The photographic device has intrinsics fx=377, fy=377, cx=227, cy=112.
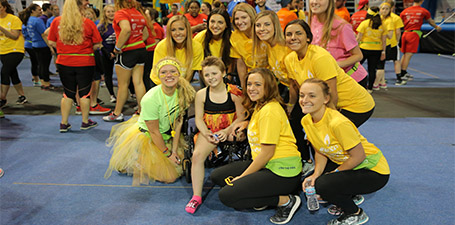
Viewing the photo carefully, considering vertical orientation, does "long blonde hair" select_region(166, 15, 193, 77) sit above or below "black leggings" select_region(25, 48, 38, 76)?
above

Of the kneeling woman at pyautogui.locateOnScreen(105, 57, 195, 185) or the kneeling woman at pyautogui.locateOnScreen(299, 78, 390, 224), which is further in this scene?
the kneeling woman at pyautogui.locateOnScreen(105, 57, 195, 185)

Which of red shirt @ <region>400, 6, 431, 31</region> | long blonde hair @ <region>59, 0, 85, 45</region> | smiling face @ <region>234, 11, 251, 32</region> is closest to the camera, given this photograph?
smiling face @ <region>234, 11, 251, 32</region>

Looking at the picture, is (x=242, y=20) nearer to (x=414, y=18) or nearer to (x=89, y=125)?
(x=89, y=125)

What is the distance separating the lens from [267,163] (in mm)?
2533

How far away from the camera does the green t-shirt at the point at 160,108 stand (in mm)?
2980

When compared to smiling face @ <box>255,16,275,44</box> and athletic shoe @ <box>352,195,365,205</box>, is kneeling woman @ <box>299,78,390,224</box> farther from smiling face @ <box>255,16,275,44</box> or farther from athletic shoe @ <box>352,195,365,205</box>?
smiling face @ <box>255,16,275,44</box>

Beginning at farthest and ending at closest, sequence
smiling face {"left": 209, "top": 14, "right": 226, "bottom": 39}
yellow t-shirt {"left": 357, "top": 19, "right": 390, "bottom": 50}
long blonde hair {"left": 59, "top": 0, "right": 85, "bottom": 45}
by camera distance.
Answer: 1. yellow t-shirt {"left": 357, "top": 19, "right": 390, "bottom": 50}
2. long blonde hair {"left": 59, "top": 0, "right": 85, "bottom": 45}
3. smiling face {"left": 209, "top": 14, "right": 226, "bottom": 39}

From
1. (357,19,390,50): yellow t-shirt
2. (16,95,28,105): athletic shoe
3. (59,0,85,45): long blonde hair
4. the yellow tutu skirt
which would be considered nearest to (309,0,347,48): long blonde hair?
the yellow tutu skirt

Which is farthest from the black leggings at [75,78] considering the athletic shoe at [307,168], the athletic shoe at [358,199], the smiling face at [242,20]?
the athletic shoe at [358,199]

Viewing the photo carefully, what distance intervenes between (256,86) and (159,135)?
0.96 m

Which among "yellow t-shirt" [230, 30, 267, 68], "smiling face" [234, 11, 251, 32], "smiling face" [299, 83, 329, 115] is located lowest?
"smiling face" [299, 83, 329, 115]

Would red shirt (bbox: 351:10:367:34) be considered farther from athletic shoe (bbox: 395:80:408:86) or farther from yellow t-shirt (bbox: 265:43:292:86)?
yellow t-shirt (bbox: 265:43:292:86)

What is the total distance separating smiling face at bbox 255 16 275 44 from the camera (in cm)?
293

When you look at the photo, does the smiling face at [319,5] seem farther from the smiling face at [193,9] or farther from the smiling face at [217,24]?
the smiling face at [193,9]
